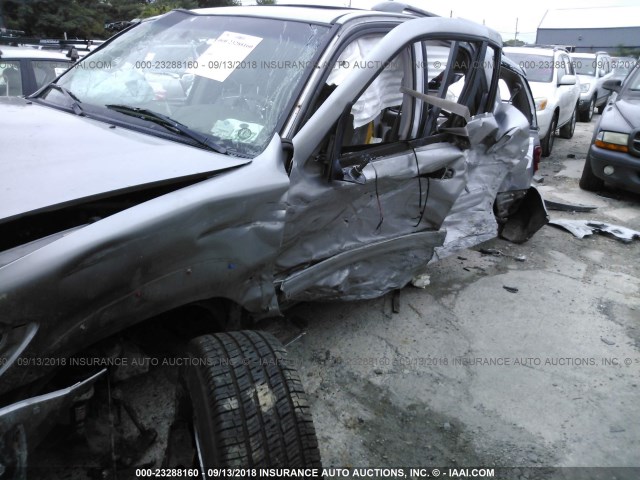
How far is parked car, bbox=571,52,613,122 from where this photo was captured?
42.2ft

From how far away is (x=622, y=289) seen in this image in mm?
4289

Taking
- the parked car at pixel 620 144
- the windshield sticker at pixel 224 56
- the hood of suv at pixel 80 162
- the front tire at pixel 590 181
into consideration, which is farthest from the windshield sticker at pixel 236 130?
the front tire at pixel 590 181

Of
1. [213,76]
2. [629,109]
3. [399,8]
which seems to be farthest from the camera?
[629,109]

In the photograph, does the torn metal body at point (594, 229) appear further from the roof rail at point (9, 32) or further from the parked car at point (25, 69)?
the roof rail at point (9, 32)

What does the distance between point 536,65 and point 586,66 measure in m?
5.99

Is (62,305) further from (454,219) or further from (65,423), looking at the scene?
(454,219)

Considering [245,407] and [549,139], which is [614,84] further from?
[245,407]

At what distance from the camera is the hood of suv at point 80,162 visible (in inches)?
67.8

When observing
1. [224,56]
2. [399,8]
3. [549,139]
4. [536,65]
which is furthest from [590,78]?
[224,56]

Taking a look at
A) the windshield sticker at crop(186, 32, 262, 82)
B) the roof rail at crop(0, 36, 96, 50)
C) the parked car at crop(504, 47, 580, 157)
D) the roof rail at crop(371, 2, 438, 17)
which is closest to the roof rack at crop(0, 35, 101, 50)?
the roof rail at crop(0, 36, 96, 50)

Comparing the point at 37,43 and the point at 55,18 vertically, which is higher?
the point at 55,18

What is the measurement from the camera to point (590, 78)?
1334cm

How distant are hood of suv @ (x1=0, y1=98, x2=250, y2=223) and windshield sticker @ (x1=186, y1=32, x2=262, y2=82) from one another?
1.82 feet

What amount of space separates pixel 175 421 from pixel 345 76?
1.76 metres
